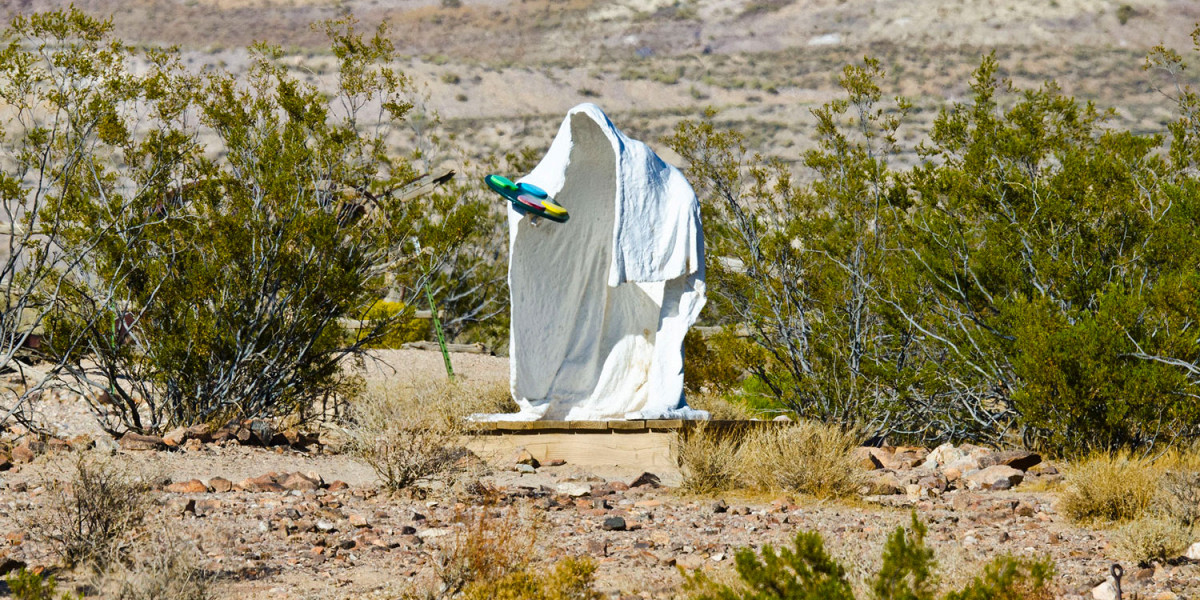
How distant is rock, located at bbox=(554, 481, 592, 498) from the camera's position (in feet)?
23.7

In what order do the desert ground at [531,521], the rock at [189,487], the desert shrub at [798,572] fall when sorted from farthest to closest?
the rock at [189,487], the desert ground at [531,521], the desert shrub at [798,572]

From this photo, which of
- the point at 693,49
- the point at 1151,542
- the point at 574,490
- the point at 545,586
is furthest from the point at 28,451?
the point at 693,49

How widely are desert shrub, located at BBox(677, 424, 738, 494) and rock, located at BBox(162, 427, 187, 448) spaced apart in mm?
3654

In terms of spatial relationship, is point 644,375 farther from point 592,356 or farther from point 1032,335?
point 1032,335

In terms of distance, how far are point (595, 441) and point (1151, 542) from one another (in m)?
4.56

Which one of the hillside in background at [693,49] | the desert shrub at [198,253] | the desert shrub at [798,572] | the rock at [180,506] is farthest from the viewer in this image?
the hillside in background at [693,49]

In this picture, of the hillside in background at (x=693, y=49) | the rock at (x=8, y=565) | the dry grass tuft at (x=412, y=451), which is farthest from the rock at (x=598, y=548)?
the hillside in background at (x=693, y=49)

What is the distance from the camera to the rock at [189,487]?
681 centimetres

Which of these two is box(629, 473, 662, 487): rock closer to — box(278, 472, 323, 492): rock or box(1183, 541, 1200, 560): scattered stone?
box(278, 472, 323, 492): rock

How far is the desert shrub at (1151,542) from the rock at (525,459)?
455 centimetres

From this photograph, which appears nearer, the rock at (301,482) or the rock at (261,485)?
the rock at (261,485)

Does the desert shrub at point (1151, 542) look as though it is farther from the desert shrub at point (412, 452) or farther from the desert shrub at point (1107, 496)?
the desert shrub at point (412, 452)

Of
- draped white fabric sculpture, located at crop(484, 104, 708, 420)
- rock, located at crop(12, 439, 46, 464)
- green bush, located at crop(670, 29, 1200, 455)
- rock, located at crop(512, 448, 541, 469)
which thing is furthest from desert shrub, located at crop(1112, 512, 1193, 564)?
rock, located at crop(12, 439, 46, 464)

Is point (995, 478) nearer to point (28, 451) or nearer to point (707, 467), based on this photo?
point (707, 467)
